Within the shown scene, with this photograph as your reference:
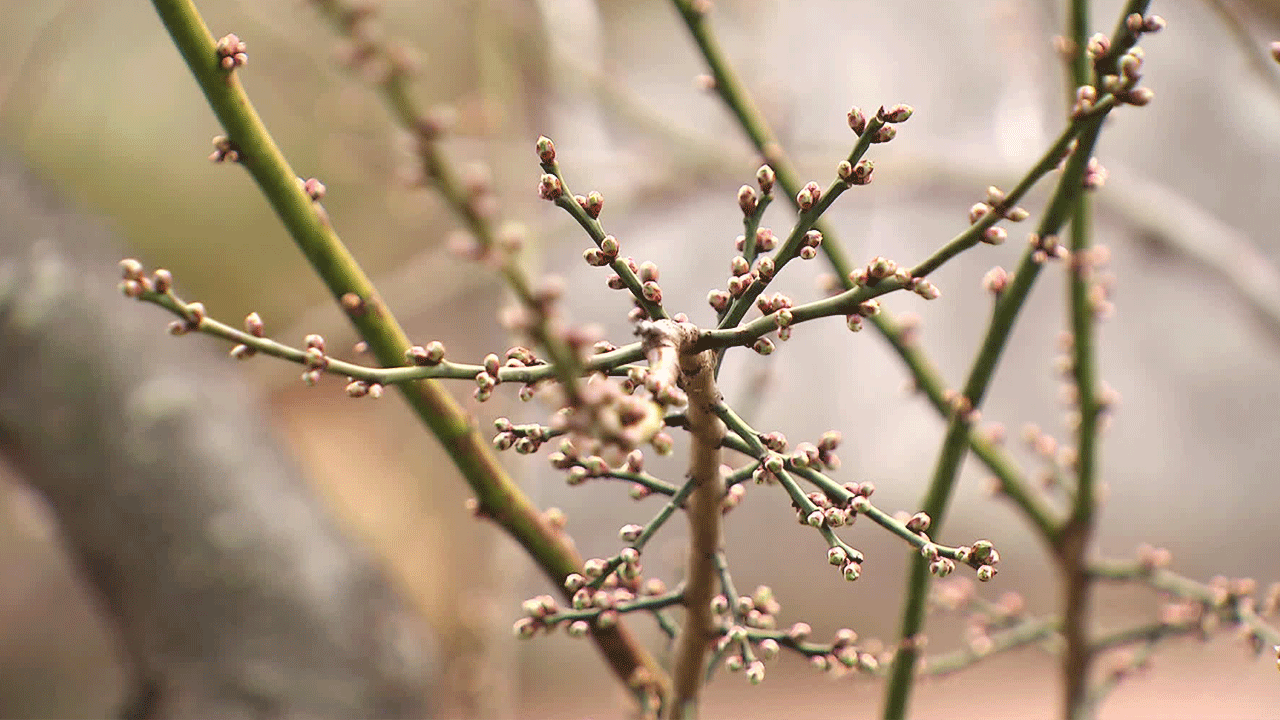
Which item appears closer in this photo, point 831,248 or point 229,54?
point 229,54

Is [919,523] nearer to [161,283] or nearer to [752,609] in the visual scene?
[752,609]

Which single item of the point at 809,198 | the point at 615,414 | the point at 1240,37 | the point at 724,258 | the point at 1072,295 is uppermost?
the point at 724,258

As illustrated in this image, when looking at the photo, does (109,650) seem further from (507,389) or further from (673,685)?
(673,685)

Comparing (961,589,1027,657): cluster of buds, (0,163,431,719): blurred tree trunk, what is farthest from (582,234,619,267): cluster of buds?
(0,163,431,719): blurred tree trunk

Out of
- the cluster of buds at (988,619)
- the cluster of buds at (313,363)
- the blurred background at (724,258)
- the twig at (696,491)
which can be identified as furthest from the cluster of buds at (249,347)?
the blurred background at (724,258)

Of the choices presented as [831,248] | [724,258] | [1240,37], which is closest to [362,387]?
[831,248]

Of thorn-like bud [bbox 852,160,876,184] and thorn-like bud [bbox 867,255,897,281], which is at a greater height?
thorn-like bud [bbox 852,160,876,184]

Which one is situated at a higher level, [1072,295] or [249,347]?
[1072,295]

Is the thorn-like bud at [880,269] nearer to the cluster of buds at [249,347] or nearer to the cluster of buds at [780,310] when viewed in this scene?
the cluster of buds at [780,310]

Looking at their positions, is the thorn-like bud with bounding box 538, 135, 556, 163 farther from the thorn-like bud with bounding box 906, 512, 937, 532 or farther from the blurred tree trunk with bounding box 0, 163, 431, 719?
the blurred tree trunk with bounding box 0, 163, 431, 719

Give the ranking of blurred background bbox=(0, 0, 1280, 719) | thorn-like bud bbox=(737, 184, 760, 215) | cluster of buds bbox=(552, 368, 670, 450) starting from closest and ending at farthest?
cluster of buds bbox=(552, 368, 670, 450) → thorn-like bud bbox=(737, 184, 760, 215) → blurred background bbox=(0, 0, 1280, 719)
